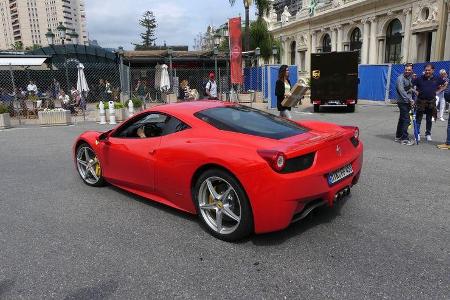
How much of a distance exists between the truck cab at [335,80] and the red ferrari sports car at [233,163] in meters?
13.2

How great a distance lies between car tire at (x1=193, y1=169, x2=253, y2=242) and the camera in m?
3.45

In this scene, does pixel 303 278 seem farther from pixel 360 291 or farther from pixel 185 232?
pixel 185 232

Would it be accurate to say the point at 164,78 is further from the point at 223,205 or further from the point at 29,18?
the point at 29,18

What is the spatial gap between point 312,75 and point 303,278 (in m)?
15.7

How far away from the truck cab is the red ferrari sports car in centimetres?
1324

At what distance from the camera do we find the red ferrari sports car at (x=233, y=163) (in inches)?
130

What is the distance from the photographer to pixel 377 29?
3797cm

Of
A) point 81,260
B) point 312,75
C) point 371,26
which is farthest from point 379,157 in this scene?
point 371,26

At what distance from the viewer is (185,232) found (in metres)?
3.96

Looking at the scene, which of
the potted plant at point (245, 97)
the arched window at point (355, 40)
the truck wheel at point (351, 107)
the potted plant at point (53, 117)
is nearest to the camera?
the potted plant at point (53, 117)

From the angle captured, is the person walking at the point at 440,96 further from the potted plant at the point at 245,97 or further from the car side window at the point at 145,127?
the car side window at the point at 145,127

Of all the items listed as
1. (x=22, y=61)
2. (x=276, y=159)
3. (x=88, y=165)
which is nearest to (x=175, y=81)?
(x=22, y=61)

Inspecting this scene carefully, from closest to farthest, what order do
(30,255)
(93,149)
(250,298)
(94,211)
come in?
(250,298), (30,255), (94,211), (93,149)

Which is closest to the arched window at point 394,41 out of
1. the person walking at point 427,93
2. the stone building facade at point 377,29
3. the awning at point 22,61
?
the stone building facade at point 377,29
